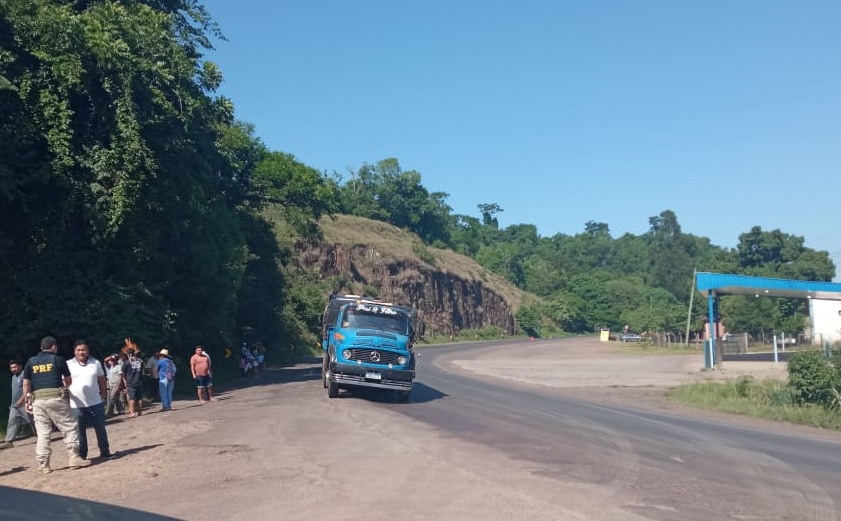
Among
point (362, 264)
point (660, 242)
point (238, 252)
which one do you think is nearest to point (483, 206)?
point (660, 242)

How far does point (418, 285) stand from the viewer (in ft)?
317

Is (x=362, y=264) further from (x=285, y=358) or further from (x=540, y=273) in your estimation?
(x=540, y=273)

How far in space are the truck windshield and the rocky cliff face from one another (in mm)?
58195

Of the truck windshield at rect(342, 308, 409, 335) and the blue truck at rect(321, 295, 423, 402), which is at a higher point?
the truck windshield at rect(342, 308, 409, 335)

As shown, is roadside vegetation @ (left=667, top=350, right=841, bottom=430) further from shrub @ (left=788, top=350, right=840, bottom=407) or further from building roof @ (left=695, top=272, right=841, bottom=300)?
building roof @ (left=695, top=272, right=841, bottom=300)

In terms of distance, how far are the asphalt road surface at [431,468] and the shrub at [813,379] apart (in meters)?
2.88

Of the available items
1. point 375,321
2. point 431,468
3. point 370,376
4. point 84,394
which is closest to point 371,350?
point 370,376

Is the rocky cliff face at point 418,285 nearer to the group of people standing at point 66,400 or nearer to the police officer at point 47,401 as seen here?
the group of people standing at point 66,400

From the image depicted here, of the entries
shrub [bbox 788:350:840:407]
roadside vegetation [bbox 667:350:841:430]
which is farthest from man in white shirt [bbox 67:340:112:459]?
shrub [bbox 788:350:840:407]

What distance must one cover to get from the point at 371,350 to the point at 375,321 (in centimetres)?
125

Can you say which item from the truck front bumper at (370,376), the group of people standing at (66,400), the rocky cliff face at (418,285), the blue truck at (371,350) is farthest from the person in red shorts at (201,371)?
the rocky cliff face at (418,285)

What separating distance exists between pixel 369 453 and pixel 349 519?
4.45 m

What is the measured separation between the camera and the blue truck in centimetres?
2133

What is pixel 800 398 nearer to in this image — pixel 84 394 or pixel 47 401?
pixel 84 394
